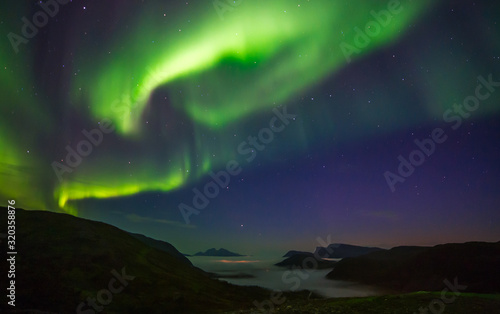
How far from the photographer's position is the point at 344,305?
25.4 m

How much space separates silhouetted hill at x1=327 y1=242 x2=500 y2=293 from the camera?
3741 inches

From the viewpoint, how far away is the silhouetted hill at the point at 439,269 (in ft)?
312

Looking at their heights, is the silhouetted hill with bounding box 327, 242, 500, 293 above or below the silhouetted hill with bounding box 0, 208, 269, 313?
below

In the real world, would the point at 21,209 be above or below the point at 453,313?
above

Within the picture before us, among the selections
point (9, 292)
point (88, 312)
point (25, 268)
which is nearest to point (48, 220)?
point (25, 268)

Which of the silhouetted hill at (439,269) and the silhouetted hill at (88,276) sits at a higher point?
the silhouetted hill at (88,276)

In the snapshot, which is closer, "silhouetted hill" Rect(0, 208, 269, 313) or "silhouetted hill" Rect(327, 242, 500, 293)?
"silhouetted hill" Rect(0, 208, 269, 313)

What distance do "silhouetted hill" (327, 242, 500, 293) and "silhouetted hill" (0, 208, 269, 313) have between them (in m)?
80.1

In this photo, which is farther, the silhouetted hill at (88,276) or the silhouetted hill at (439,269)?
the silhouetted hill at (439,269)

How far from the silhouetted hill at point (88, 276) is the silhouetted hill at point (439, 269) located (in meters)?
80.1

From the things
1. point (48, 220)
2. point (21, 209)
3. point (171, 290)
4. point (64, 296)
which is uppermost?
point (21, 209)

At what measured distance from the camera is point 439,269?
370 ft

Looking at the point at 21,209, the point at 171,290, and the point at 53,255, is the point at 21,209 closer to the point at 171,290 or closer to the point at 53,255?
the point at 53,255

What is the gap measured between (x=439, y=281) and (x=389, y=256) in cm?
6454
